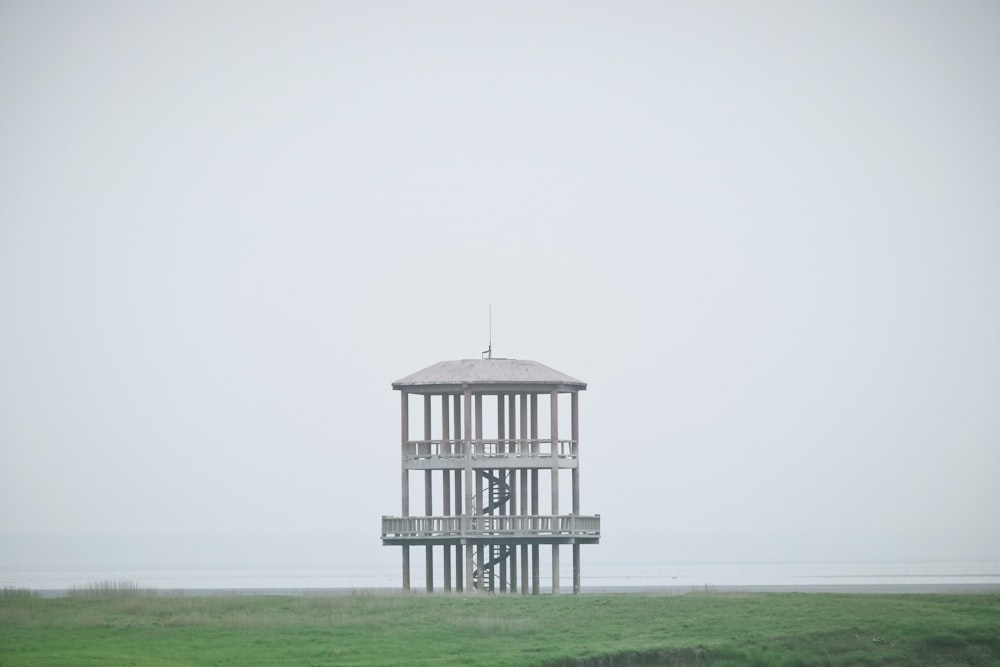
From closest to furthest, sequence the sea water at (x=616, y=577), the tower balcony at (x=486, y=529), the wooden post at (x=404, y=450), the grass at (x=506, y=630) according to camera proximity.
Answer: the grass at (x=506, y=630) → the tower balcony at (x=486, y=529) → the wooden post at (x=404, y=450) → the sea water at (x=616, y=577)

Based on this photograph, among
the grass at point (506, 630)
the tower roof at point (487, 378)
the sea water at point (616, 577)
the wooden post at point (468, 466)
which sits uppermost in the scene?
the tower roof at point (487, 378)

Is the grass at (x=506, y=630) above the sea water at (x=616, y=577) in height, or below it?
below

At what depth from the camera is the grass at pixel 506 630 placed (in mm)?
54344

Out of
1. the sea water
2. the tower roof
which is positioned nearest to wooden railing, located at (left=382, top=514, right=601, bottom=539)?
the tower roof

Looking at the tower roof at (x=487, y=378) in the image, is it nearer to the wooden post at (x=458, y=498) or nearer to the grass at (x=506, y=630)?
the wooden post at (x=458, y=498)

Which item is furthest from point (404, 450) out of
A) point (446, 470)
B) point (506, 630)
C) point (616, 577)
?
point (616, 577)

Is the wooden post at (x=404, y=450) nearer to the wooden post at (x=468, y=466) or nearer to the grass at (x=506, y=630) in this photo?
the wooden post at (x=468, y=466)

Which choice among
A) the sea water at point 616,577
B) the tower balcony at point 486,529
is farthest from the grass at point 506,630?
the sea water at point 616,577

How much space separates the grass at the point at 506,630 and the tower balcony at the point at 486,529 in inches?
317

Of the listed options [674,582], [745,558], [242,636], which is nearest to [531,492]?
[242,636]

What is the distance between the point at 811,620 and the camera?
6000cm

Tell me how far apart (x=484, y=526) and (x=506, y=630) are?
16.1 meters

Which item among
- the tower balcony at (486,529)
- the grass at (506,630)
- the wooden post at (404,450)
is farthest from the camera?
the wooden post at (404,450)

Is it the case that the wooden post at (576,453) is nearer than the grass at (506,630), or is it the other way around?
the grass at (506,630)
